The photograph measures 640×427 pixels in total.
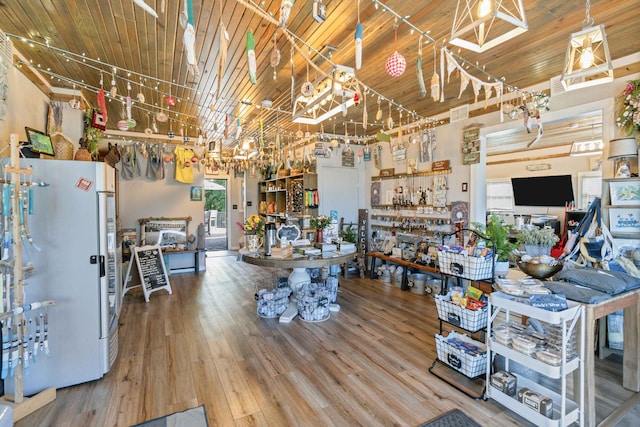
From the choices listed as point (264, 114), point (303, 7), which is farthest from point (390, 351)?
point (264, 114)

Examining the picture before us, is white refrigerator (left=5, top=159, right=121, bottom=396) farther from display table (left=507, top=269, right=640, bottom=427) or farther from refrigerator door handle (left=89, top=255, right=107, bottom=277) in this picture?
display table (left=507, top=269, right=640, bottom=427)

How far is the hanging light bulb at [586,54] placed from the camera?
210 centimetres

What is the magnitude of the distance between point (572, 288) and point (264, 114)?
170 inches

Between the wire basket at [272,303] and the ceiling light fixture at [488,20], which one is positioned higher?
the ceiling light fixture at [488,20]

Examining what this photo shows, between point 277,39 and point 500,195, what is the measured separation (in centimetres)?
792

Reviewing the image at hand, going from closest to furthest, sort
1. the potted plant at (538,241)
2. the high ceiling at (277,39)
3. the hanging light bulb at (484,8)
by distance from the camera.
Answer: the hanging light bulb at (484,8)
the high ceiling at (277,39)
the potted plant at (538,241)

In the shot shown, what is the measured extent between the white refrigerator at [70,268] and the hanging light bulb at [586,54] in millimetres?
3649

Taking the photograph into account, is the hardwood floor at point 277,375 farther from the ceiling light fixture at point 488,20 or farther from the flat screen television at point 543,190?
the flat screen television at point 543,190

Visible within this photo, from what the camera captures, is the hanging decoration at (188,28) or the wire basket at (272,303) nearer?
the hanging decoration at (188,28)

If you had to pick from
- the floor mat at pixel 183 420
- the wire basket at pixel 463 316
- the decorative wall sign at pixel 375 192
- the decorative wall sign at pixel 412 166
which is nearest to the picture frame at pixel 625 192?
the wire basket at pixel 463 316

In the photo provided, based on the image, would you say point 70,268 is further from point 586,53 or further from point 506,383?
point 586,53

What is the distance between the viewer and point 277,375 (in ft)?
8.41

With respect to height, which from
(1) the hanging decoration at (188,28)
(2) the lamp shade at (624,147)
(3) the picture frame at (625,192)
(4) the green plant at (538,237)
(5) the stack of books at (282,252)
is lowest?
(5) the stack of books at (282,252)

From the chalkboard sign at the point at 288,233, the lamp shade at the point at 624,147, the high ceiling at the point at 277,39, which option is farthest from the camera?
the chalkboard sign at the point at 288,233
